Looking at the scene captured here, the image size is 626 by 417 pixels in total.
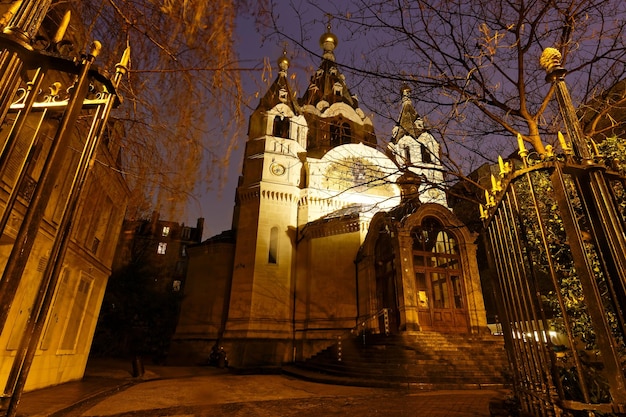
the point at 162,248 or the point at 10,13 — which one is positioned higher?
the point at 162,248

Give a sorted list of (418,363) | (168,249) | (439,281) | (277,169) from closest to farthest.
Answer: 1. (418,363)
2. (439,281)
3. (277,169)
4. (168,249)

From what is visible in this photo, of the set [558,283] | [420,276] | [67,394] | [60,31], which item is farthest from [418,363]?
[60,31]

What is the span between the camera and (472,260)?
15.9 m

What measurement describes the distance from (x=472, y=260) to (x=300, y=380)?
961 centimetres

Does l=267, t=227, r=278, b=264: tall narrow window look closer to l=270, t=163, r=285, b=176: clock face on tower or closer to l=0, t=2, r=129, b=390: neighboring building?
l=270, t=163, r=285, b=176: clock face on tower

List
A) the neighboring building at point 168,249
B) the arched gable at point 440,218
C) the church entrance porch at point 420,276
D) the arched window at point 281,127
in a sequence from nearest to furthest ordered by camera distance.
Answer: the church entrance porch at point 420,276
the arched gable at point 440,218
the arched window at point 281,127
the neighboring building at point 168,249

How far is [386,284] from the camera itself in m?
16.6

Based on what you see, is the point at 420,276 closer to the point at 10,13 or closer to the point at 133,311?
the point at 10,13

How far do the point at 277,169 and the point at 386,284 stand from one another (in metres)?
10.3

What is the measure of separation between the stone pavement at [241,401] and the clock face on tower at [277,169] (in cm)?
1388

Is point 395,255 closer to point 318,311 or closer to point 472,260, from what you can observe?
point 472,260

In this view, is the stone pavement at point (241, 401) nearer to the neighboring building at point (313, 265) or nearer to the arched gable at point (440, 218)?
the neighboring building at point (313, 265)

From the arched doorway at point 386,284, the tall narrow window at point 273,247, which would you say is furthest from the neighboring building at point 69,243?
the arched doorway at point 386,284

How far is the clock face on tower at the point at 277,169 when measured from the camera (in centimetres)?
2197
